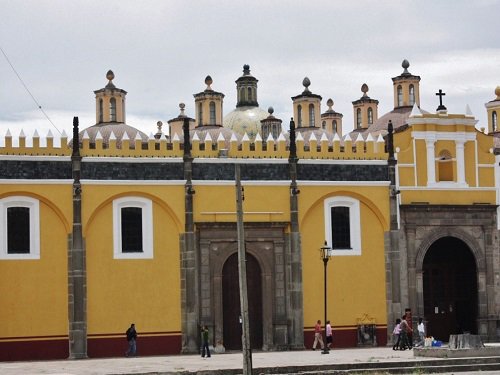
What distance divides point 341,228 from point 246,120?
84.2 feet

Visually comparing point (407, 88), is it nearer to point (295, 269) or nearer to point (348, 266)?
point (348, 266)

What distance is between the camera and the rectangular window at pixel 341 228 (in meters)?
40.1

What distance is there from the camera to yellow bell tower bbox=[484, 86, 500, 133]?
2023 inches

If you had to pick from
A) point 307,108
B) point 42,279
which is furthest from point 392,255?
point 307,108

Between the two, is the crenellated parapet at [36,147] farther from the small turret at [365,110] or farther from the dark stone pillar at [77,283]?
the small turret at [365,110]

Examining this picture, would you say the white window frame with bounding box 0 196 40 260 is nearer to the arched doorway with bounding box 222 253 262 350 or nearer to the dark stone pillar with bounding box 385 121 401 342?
the arched doorway with bounding box 222 253 262 350

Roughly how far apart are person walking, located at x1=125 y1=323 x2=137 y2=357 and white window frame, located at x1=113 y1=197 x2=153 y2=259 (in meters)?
2.39

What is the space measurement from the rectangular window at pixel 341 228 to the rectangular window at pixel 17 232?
10.6 m

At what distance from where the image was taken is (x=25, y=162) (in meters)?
37.2

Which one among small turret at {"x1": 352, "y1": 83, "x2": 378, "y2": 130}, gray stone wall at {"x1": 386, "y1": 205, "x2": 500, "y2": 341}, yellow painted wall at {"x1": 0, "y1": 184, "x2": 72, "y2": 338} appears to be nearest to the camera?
yellow painted wall at {"x1": 0, "y1": 184, "x2": 72, "y2": 338}

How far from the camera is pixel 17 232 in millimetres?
37188

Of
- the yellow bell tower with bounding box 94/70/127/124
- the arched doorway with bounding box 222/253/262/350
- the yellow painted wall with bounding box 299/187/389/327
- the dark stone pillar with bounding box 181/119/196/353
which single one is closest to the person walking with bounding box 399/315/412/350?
the yellow painted wall with bounding box 299/187/389/327

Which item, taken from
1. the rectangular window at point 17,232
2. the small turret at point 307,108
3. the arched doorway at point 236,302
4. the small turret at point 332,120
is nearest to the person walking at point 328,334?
the arched doorway at point 236,302

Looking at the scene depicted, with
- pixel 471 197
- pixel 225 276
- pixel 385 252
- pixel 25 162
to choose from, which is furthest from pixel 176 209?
pixel 471 197
